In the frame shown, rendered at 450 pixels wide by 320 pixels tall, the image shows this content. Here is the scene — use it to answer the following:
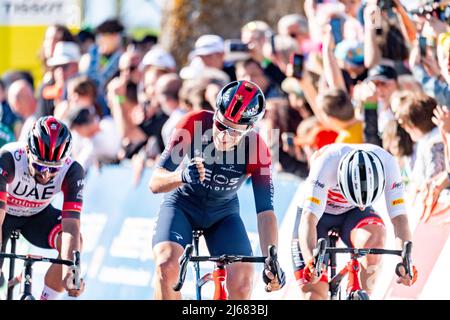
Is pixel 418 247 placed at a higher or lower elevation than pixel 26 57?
lower

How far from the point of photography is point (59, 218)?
10.4 metres

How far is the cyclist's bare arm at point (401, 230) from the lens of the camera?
9.14 meters

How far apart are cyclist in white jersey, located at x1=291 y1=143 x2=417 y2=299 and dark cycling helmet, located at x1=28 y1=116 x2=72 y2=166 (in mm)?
1977

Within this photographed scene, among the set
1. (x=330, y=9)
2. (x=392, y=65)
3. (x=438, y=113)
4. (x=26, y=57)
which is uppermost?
(x=26, y=57)

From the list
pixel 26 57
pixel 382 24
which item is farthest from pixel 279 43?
pixel 26 57

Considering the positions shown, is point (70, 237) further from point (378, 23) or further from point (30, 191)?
point (378, 23)

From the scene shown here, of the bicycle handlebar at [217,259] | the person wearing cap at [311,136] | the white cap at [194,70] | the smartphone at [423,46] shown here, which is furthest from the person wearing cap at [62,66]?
the bicycle handlebar at [217,259]

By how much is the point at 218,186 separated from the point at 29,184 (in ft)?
5.55

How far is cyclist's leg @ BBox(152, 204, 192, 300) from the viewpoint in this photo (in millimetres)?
9023

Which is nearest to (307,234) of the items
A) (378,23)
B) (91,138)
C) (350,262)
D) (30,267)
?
(350,262)

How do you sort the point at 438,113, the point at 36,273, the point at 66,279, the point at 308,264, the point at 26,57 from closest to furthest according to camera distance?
the point at 308,264 < the point at 66,279 < the point at 438,113 < the point at 36,273 < the point at 26,57

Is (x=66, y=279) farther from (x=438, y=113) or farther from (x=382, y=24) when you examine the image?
(x=382, y=24)

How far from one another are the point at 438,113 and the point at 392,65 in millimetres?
1688

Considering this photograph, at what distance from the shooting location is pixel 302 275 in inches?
373
